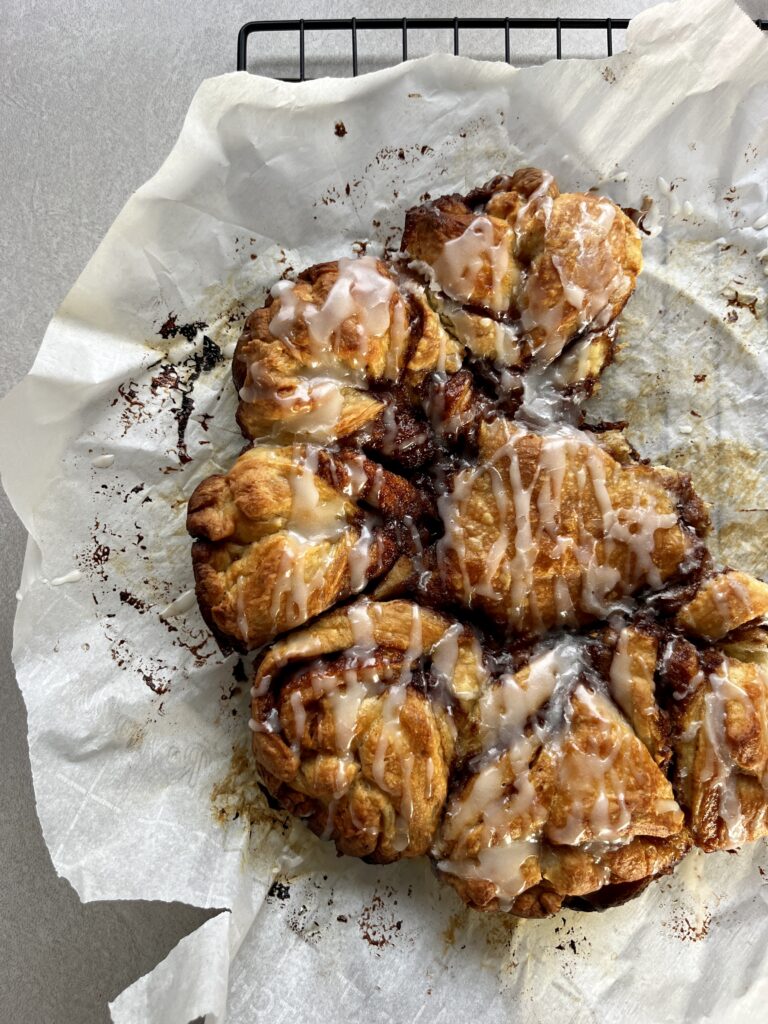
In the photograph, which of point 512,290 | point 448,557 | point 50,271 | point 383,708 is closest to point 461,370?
point 512,290

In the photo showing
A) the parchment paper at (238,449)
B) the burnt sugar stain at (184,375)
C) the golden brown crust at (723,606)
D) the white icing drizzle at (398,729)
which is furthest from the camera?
the burnt sugar stain at (184,375)

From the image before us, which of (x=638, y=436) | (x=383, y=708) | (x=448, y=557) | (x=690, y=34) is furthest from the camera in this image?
(x=638, y=436)

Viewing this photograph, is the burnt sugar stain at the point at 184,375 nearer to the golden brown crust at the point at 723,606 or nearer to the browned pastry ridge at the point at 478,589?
the browned pastry ridge at the point at 478,589

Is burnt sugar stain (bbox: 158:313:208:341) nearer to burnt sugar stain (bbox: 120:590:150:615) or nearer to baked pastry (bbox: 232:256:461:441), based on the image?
baked pastry (bbox: 232:256:461:441)

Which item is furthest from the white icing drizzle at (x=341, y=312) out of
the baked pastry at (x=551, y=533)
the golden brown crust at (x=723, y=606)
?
the golden brown crust at (x=723, y=606)

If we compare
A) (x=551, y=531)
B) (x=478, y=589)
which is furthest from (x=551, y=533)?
(x=478, y=589)

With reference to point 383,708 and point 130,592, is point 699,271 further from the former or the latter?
point 130,592

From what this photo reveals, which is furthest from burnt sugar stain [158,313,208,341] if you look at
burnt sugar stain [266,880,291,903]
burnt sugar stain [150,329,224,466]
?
burnt sugar stain [266,880,291,903]
